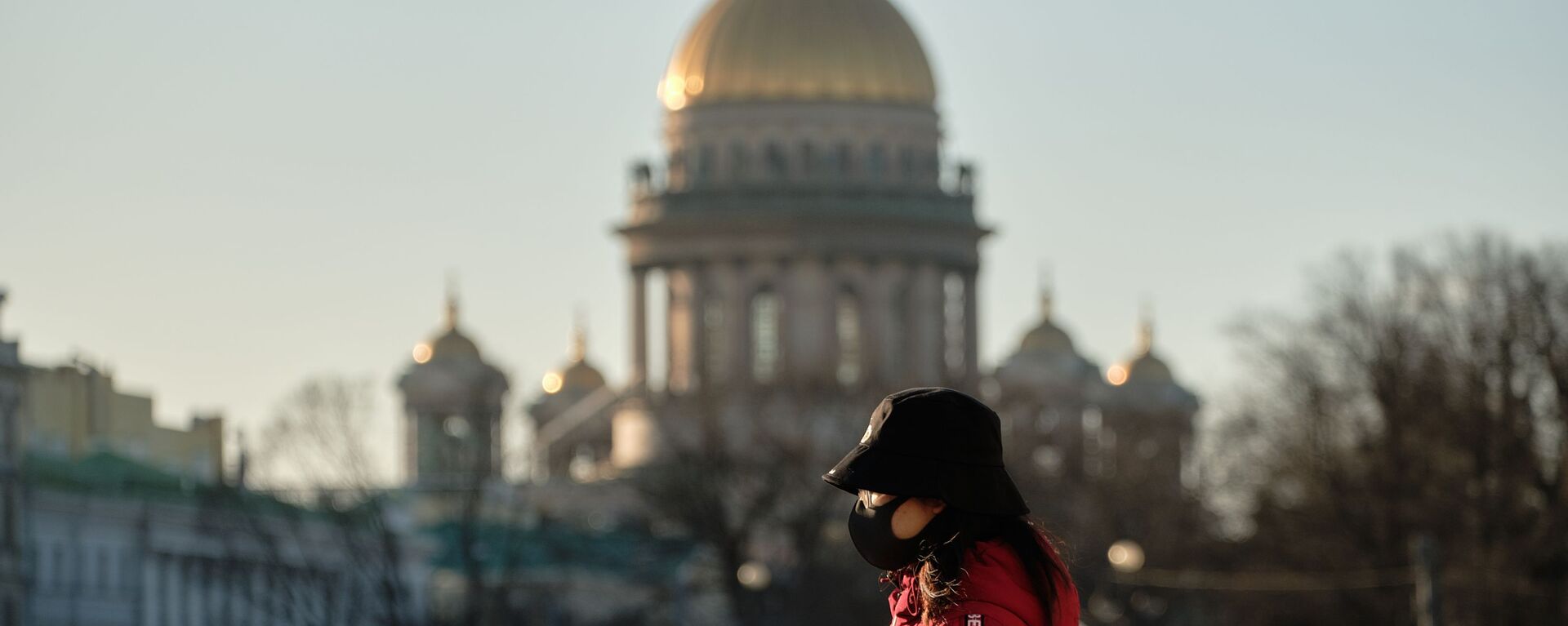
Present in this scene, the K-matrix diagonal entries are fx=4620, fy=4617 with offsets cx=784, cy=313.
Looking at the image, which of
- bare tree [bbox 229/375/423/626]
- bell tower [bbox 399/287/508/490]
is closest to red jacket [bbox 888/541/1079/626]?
bare tree [bbox 229/375/423/626]

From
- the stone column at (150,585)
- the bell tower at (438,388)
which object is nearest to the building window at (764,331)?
the bell tower at (438,388)

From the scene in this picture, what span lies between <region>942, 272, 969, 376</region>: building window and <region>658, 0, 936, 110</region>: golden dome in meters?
4.83

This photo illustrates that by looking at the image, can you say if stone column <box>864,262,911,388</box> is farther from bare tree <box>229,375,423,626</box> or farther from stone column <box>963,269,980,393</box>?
bare tree <box>229,375,423,626</box>

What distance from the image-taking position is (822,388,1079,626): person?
7258 mm

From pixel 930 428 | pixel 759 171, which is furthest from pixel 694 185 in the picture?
pixel 930 428

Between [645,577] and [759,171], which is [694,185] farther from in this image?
[645,577]

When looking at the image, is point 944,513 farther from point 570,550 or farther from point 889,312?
point 889,312

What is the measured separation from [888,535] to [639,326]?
376ft

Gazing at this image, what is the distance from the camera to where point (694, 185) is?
4747 inches

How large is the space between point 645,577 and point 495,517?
10.2ft

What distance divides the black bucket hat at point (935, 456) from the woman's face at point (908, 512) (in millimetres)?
30

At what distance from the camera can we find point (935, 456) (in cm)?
727

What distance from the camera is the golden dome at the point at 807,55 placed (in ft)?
392

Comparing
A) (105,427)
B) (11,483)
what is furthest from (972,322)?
(11,483)
